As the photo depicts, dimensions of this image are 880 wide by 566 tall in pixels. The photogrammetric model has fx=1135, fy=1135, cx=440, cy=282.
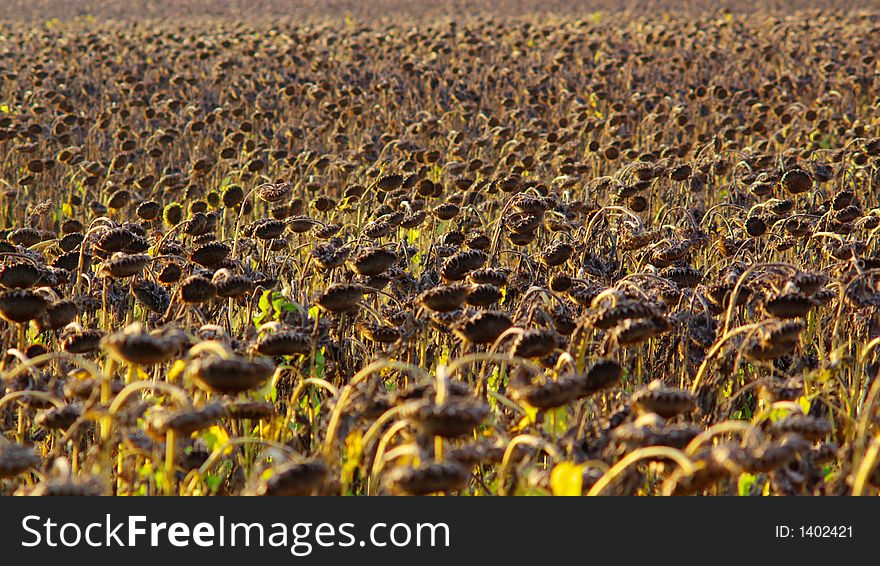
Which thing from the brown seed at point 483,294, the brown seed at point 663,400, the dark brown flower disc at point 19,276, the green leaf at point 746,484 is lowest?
the green leaf at point 746,484

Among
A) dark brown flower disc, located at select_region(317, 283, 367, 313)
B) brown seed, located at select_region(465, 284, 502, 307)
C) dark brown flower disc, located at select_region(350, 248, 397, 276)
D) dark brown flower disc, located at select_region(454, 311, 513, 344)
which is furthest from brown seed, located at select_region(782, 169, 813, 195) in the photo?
dark brown flower disc, located at select_region(454, 311, 513, 344)

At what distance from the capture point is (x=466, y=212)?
7016mm

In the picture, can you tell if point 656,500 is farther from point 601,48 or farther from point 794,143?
point 601,48

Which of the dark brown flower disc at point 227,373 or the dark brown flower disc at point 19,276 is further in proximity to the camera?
the dark brown flower disc at point 19,276

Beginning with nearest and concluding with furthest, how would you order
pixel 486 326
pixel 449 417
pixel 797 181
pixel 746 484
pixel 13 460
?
pixel 449 417
pixel 13 460
pixel 486 326
pixel 746 484
pixel 797 181

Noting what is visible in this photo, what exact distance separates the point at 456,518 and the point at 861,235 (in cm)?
473

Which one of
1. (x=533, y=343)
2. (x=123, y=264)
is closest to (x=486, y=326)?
(x=533, y=343)

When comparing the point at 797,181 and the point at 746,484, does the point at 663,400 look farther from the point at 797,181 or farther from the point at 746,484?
the point at 797,181

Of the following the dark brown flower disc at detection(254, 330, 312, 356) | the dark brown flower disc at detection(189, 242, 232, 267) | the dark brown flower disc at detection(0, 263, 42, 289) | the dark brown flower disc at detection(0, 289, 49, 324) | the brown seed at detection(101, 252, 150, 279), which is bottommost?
the dark brown flower disc at detection(254, 330, 312, 356)

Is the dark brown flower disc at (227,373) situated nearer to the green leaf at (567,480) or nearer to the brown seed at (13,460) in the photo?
the brown seed at (13,460)

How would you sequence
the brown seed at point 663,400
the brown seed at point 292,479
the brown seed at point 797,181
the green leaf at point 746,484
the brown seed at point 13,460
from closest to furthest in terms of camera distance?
1. the brown seed at point 292,479
2. the brown seed at point 13,460
3. the brown seed at point 663,400
4. the green leaf at point 746,484
5. the brown seed at point 797,181

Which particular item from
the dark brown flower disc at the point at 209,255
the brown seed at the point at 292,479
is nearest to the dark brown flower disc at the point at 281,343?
the brown seed at the point at 292,479

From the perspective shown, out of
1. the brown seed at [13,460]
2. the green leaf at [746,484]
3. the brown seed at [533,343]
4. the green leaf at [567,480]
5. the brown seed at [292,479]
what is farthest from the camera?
the green leaf at [746,484]

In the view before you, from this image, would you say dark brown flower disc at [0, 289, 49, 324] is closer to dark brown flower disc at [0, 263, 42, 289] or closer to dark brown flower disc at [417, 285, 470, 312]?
dark brown flower disc at [0, 263, 42, 289]
